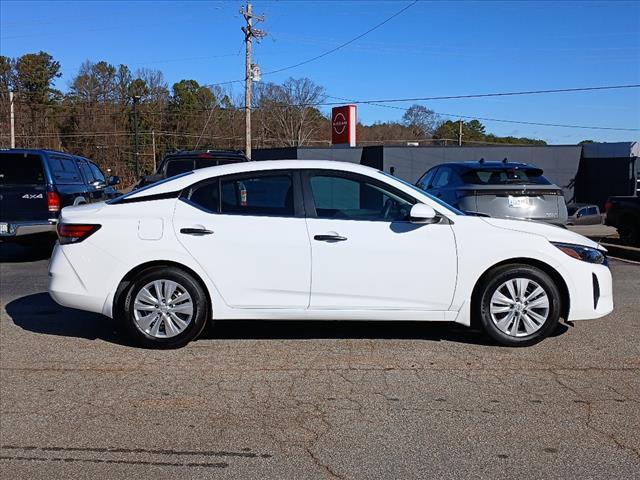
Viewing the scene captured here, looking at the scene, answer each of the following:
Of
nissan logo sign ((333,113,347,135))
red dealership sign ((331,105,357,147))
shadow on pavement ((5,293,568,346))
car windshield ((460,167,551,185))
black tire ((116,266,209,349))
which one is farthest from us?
nissan logo sign ((333,113,347,135))

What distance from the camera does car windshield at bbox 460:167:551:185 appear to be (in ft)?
32.1

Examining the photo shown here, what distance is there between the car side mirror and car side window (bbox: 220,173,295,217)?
3.45ft

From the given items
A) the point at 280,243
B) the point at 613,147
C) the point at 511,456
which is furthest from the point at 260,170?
the point at 613,147

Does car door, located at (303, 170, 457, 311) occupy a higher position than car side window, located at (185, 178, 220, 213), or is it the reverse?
car side window, located at (185, 178, 220, 213)

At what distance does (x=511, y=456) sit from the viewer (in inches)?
147

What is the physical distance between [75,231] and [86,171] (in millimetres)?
8270

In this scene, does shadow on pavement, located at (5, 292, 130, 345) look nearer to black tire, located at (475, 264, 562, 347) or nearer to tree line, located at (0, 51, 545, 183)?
black tire, located at (475, 264, 562, 347)

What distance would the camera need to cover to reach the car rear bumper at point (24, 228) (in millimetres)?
11000

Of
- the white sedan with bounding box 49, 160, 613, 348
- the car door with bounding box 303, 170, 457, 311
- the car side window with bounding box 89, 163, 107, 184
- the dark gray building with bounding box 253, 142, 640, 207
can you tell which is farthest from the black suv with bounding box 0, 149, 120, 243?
the dark gray building with bounding box 253, 142, 640, 207

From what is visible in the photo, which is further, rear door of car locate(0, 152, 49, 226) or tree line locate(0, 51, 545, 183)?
tree line locate(0, 51, 545, 183)

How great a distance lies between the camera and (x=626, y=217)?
1266 cm

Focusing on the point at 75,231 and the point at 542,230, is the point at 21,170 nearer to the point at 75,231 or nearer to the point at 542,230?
the point at 75,231

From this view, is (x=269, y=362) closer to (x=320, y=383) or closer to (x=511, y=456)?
(x=320, y=383)

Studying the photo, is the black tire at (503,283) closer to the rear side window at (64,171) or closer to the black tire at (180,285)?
the black tire at (180,285)
